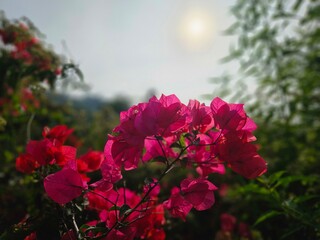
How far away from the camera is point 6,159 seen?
2486 millimetres

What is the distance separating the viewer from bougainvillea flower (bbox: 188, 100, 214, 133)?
37.5 inches

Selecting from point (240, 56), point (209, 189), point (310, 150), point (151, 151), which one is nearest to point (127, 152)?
point (151, 151)

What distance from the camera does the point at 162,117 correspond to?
0.90 m

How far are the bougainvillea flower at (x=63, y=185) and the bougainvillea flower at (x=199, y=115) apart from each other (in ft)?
1.27

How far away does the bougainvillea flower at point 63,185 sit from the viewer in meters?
0.90

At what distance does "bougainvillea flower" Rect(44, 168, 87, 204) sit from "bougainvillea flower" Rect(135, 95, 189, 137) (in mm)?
260

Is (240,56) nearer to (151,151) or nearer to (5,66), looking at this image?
(5,66)

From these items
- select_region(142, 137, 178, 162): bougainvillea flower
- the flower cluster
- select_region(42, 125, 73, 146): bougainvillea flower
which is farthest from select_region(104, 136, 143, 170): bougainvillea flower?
select_region(42, 125, 73, 146): bougainvillea flower

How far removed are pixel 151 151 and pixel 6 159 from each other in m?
1.86

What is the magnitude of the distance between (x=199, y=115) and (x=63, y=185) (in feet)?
1.52

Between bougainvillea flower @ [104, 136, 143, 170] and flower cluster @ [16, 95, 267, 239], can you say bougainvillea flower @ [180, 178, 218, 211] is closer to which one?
flower cluster @ [16, 95, 267, 239]

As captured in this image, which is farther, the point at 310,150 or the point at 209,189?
the point at 310,150

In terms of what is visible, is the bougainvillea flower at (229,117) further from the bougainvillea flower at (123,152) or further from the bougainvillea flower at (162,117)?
the bougainvillea flower at (123,152)

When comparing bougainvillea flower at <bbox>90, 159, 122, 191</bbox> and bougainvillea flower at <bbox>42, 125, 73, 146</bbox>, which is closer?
bougainvillea flower at <bbox>90, 159, 122, 191</bbox>
